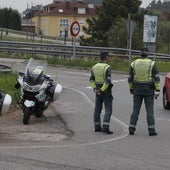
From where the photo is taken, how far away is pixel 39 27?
13275cm

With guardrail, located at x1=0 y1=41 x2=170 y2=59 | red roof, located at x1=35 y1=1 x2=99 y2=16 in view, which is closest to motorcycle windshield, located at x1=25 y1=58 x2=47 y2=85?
guardrail, located at x1=0 y1=41 x2=170 y2=59

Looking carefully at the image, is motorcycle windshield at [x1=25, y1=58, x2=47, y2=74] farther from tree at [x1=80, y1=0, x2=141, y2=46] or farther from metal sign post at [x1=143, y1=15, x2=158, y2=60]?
tree at [x1=80, y1=0, x2=141, y2=46]

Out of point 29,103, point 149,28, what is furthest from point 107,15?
point 29,103

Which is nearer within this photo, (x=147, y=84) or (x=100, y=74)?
(x=147, y=84)

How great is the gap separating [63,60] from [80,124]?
24250 millimetres

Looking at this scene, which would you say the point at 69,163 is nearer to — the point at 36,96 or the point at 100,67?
the point at 100,67

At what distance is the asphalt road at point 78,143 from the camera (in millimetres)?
8836

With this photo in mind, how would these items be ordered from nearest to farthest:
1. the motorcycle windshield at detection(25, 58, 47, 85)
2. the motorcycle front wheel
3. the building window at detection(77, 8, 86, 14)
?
the motorcycle front wheel, the motorcycle windshield at detection(25, 58, 47, 85), the building window at detection(77, 8, 86, 14)

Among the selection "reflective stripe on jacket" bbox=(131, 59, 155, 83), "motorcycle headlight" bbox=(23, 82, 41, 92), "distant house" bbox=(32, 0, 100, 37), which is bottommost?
"distant house" bbox=(32, 0, 100, 37)

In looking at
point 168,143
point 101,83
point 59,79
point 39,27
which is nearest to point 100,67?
point 101,83

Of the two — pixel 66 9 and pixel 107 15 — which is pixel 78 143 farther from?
pixel 66 9

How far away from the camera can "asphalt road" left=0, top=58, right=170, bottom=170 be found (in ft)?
29.0

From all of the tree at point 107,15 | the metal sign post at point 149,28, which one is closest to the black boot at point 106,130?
the metal sign post at point 149,28

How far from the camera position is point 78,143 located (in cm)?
1083
